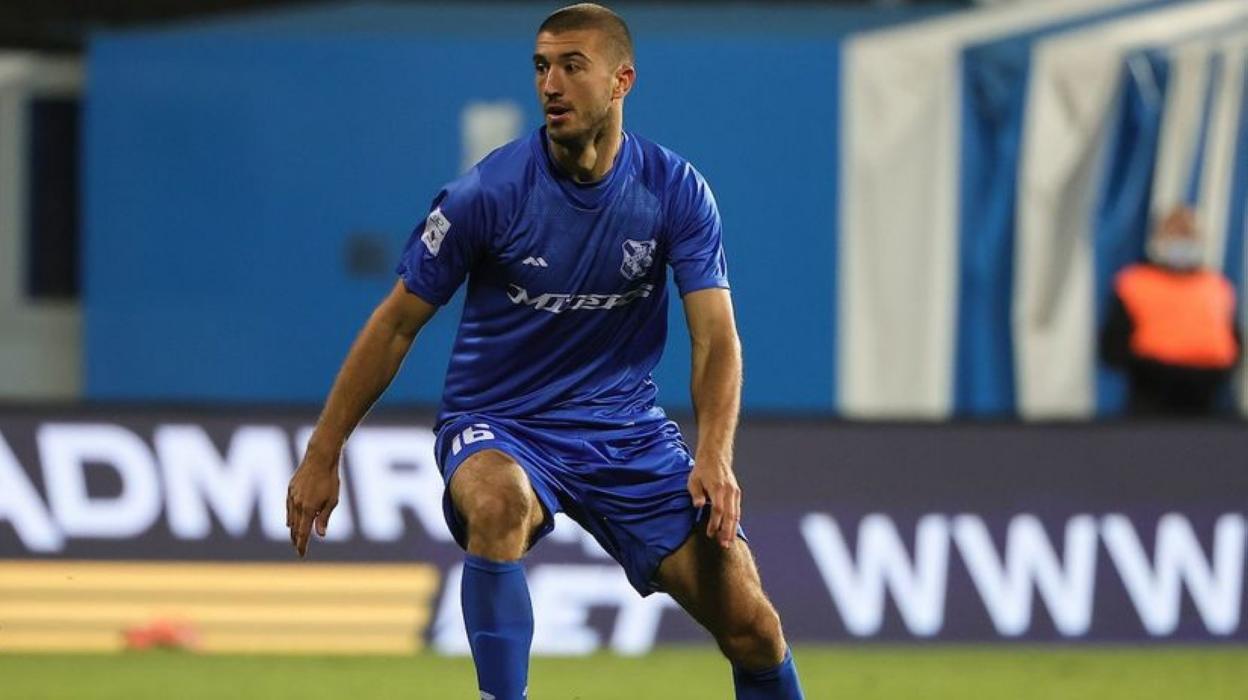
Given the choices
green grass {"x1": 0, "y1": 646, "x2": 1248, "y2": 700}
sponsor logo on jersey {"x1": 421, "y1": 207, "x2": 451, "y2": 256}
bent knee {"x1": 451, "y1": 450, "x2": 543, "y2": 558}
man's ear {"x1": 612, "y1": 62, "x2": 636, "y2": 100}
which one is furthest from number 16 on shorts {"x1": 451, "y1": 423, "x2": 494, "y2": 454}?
green grass {"x1": 0, "y1": 646, "x2": 1248, "y2": 700}

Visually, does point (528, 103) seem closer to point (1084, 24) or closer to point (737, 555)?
point (1084, 24)

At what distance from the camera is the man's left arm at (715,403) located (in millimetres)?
5852

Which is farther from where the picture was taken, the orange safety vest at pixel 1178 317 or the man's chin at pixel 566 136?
the orange safety vest at pixel 1178 317

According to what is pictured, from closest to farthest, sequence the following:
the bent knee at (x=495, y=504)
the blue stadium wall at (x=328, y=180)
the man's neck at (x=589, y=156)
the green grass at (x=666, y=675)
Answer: the bent knee at (x=495, y=504)
the man's neck at (x=589, y=156)
the green grass at (x=666, y=675)
the blue stadium wall at (x=328, y=180)

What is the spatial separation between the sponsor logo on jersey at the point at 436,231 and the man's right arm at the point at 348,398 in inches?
4.4

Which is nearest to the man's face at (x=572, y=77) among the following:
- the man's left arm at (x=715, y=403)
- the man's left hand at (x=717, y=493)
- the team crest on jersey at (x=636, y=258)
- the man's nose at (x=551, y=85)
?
the man's nose at (x=551, y=85)

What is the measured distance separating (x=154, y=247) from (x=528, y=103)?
216cm

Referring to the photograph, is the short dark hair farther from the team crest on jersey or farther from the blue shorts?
the blue shorts

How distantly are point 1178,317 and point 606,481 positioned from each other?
6.24 m

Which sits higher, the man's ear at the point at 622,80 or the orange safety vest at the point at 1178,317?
the man's ear at the point at 622,80

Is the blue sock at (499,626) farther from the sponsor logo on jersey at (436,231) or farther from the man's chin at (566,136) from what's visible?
the man's chin at (566,136)

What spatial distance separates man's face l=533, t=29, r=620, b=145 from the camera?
5855mm

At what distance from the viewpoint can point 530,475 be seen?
5.95 meters

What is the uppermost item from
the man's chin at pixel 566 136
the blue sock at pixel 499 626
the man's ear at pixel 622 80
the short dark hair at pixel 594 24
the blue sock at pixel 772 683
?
the short dark hair at pixel 594 24
